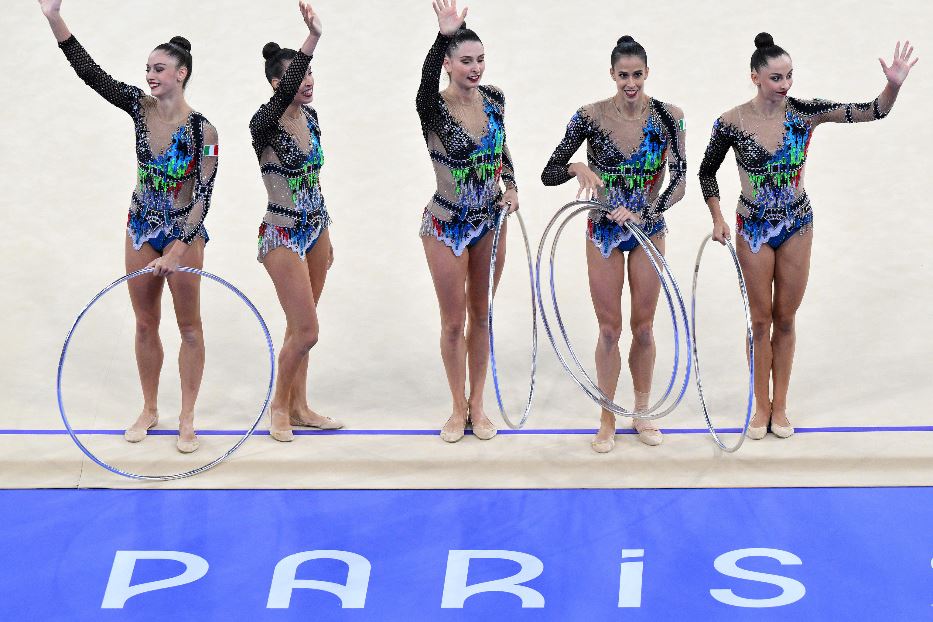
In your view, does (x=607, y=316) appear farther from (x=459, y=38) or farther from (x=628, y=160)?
(x=459, y=38)

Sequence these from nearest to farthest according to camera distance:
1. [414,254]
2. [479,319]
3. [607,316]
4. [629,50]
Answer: [629,50]
[607,316]
[479,319]
[414,254]

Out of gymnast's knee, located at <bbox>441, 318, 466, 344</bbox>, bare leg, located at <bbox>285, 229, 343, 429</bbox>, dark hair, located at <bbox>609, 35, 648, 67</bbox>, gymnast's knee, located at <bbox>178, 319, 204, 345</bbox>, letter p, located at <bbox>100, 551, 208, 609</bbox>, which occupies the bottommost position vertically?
letter p, located at <bbox>100, 551, 208, 609</bbox>

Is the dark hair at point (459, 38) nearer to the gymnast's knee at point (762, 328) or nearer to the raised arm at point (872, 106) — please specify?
the raised arm at point (872, 106)

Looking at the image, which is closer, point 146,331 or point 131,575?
point 131,575

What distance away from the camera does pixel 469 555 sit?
568cm

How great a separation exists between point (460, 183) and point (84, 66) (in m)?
1.70

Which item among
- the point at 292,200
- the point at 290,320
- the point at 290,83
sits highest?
the point at 290,83

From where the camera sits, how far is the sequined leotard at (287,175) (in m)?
6.02

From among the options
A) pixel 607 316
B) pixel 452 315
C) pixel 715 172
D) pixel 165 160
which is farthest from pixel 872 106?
pixel 165 160

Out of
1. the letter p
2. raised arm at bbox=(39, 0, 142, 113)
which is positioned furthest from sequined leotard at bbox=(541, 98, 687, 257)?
the letter p

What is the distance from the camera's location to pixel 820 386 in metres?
7.00

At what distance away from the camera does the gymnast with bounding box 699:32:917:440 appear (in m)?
6.05

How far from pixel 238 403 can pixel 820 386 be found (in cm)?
289

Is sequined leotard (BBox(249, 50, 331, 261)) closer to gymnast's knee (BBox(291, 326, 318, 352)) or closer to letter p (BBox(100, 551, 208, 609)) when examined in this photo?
gymnast's knee (BBox(291, 326, 318, 352))
